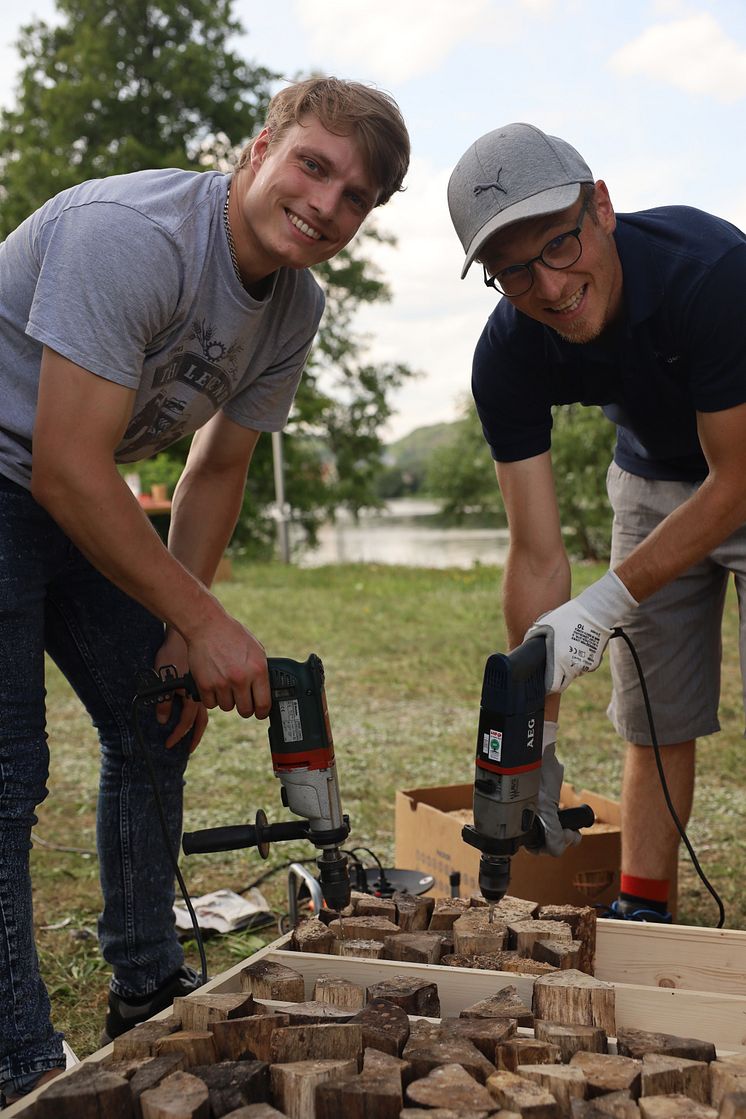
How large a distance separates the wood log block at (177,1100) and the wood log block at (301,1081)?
0.11 meters

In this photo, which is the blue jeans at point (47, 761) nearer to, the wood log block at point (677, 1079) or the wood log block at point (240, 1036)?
the wood log block at point (240, 1036)

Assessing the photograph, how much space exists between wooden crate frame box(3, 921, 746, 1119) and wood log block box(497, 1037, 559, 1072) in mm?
262

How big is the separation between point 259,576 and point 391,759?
7.30 meters

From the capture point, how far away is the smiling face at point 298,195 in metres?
1.99

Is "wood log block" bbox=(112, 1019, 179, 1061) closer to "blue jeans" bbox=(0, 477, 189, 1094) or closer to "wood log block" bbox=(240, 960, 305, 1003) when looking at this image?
"wood log block" bbox=(240, 960, 305, 1003)

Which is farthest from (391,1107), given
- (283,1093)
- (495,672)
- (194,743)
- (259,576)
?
(259,576)

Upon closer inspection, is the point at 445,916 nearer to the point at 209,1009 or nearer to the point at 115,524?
the point at 209,1009

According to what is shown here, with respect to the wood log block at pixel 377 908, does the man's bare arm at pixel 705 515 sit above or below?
above

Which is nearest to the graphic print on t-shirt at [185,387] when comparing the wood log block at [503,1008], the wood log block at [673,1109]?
the wood log block at [503,1008]

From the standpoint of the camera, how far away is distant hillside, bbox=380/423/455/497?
2812cm

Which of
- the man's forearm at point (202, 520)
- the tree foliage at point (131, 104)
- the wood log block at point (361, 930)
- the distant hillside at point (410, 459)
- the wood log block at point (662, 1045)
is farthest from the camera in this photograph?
the distant hillside at point (410, 459)

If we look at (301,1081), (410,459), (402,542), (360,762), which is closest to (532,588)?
(301,1081)

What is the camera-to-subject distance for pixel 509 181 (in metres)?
2.15

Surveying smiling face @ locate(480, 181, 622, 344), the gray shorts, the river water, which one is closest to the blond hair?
smiling face @ locate(480, 181, 622, 344)
